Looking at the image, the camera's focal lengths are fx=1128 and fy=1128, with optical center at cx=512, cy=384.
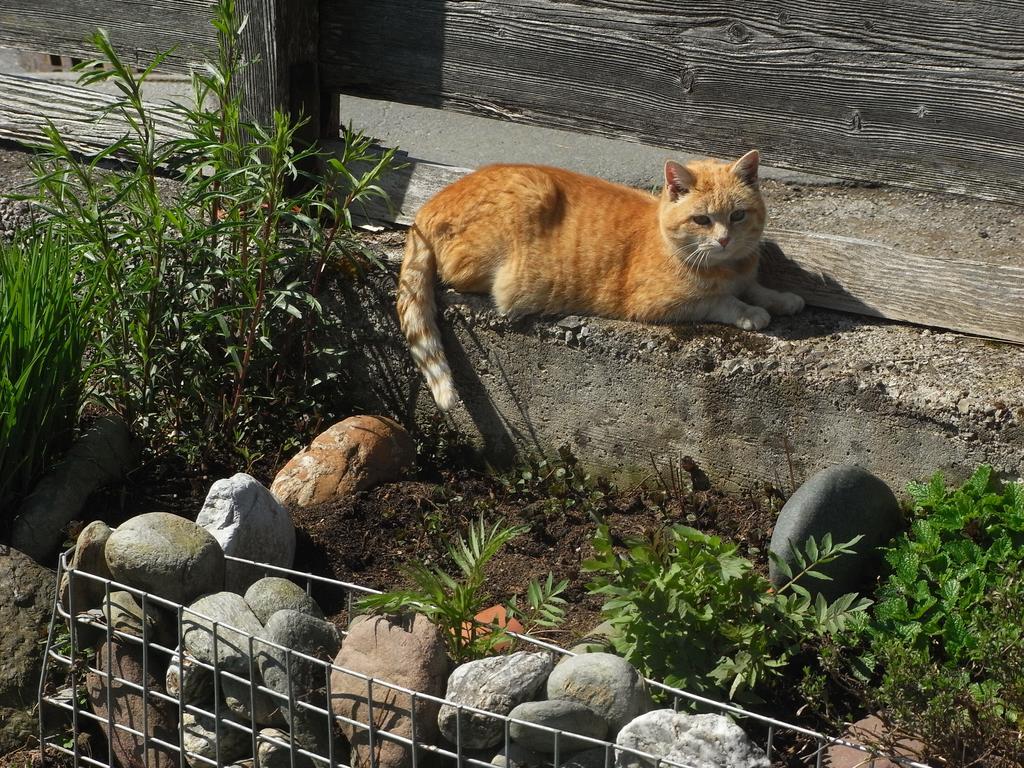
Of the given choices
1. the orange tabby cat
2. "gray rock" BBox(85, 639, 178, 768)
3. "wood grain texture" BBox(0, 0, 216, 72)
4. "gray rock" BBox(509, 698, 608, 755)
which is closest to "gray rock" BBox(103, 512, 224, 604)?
"gray rock" BBox(85, 639, 178, 768)

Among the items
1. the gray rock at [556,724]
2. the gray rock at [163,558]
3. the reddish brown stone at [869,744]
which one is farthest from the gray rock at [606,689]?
the gray rock at [163,558]

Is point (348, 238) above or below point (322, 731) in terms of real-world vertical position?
above

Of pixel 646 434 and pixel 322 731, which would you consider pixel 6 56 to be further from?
pixel 322 731

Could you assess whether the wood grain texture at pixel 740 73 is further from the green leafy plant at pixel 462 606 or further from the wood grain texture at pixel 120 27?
the green leafy plant at pixel 462 606

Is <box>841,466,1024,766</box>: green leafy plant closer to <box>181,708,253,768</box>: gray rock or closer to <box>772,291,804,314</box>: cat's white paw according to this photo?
<box>772,291,804,314</box>: cat's white paw

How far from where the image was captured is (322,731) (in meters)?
2.80

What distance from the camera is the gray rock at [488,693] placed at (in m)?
2.61

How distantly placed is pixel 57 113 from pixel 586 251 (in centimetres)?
270

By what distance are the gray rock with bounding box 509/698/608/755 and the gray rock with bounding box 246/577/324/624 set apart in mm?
715

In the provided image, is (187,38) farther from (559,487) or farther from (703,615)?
(703,615)

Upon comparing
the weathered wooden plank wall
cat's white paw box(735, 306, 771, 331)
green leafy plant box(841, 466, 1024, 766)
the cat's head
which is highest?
the weathered wooden plank wall

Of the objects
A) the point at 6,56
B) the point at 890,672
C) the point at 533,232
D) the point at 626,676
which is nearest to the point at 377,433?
the point at 533,232

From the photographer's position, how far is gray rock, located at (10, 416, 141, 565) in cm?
360

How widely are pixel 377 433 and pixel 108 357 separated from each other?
0.95 m
